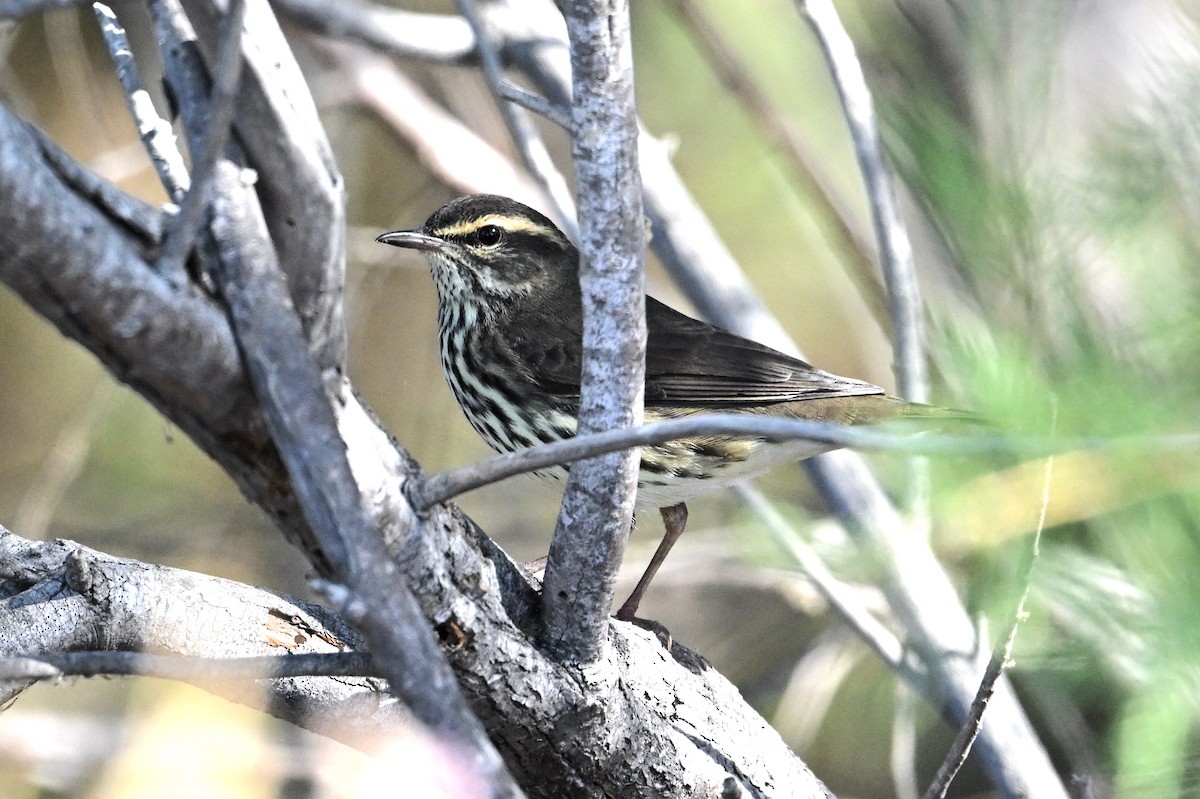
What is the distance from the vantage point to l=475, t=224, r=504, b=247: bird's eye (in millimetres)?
3473

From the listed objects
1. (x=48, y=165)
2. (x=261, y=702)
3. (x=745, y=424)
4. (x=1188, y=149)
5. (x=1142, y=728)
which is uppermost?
(x=1188, y=149)

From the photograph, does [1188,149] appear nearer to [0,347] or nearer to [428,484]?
[428,484]

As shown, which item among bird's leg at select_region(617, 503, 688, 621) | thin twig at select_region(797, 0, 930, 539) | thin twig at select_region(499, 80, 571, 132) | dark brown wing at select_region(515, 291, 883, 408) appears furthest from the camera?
dark brown wing at select_region(515, 291, 883, 408)

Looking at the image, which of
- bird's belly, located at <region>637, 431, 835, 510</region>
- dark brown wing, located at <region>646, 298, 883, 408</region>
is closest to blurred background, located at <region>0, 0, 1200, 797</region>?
bird's belly, located at <region>637, 431, 835, 510</region>

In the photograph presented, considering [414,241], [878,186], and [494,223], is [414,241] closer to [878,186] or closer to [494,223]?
[494,223]

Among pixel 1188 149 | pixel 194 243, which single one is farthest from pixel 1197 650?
pixel 194 243

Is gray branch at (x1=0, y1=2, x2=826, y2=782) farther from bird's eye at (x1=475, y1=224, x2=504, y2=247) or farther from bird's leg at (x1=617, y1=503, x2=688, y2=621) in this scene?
bird's eye at (x1=475, y1=224, x2=504, y2=247)

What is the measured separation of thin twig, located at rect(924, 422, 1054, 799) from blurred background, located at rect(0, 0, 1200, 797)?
0.07 meters

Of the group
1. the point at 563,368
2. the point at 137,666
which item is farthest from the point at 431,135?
the point at 137,666

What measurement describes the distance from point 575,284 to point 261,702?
1.67 metres

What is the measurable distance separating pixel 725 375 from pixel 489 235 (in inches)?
30.0

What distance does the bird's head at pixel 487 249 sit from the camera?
3459 mm

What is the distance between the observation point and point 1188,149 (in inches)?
58.1

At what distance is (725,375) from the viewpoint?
3289mm
